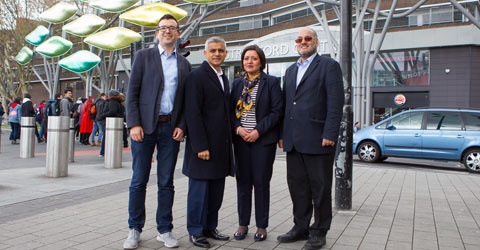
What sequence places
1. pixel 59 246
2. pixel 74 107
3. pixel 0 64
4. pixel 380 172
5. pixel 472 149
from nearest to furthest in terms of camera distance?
pixel 59 246
pixel 380 172
pixel 472 149
pixel 74 107
pixel 0 64

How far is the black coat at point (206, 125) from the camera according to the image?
372 centimetres

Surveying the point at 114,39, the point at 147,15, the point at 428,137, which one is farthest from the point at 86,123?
the point at 428,137

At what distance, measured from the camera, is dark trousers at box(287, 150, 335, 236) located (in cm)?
386

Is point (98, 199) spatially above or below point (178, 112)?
below

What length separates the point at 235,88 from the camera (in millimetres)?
4184

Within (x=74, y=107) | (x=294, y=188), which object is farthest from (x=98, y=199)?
(x=74, y=107)

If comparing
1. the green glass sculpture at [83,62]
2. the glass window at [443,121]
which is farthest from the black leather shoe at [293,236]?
the green glass sculpture at [83,62]

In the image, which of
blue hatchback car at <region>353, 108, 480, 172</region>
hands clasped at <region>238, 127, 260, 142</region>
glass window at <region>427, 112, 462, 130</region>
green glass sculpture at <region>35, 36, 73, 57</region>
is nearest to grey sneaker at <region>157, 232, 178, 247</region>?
hands clasped at <region>238, 127, 260, 142</region>

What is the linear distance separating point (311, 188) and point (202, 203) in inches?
41.5

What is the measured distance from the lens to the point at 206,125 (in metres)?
3.81

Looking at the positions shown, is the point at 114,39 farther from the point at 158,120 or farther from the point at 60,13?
the point at 158,120

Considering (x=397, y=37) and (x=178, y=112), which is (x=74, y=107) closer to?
(x=178, y=112)

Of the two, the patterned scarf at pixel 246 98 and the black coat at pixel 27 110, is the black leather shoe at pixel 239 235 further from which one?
the black coat at pixel 27 110

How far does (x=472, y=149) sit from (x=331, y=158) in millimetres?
8503
